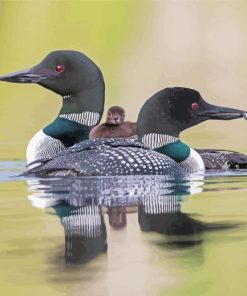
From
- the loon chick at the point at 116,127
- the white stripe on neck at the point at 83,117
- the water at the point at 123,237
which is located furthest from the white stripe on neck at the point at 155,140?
the loon chick at the point at 116,127

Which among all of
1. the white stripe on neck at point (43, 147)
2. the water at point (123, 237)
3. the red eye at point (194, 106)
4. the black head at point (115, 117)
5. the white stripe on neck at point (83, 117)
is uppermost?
the red eye at point (194, 106)

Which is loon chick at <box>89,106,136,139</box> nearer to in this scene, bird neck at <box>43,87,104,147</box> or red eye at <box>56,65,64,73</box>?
bird neck at <box>43,87,104,147</box>

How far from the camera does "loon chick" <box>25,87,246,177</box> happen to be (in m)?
6.41

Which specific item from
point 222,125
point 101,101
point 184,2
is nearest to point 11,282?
point 101,101

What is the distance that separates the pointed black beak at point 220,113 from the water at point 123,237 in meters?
0.73

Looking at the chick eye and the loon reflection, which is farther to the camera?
the chick eye

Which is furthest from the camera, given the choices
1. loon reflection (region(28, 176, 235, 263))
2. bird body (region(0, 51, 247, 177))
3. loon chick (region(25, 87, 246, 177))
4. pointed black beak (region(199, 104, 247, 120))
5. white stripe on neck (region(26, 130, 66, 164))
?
pointed black beak (region(199, 104, 247, 120))

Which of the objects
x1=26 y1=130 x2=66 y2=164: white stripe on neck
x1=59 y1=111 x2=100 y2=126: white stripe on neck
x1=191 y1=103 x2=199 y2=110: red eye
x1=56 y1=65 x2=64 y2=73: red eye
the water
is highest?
x1=56 y1=65 x2=64 y2=73: red eye

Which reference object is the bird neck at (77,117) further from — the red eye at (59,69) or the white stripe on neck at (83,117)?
the red eye at (59,69)

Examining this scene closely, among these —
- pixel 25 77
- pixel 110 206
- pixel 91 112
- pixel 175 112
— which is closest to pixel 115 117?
pixel 91 112

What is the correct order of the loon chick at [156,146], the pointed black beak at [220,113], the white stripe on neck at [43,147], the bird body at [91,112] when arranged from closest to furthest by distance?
1. the loon chick at [156,146]
2. the white stripe on neck at [43,147]
3. the bird body at [91,112]
4. the pointed black beak at [220,113]

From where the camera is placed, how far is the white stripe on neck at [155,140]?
7.36 m

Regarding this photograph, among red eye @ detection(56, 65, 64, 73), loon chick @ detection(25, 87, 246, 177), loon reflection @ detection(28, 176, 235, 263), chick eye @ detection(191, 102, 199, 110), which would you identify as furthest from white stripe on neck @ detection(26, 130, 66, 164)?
chick eye @ detection(191, 102, 199, 110)

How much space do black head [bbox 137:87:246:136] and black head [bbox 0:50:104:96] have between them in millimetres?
413
